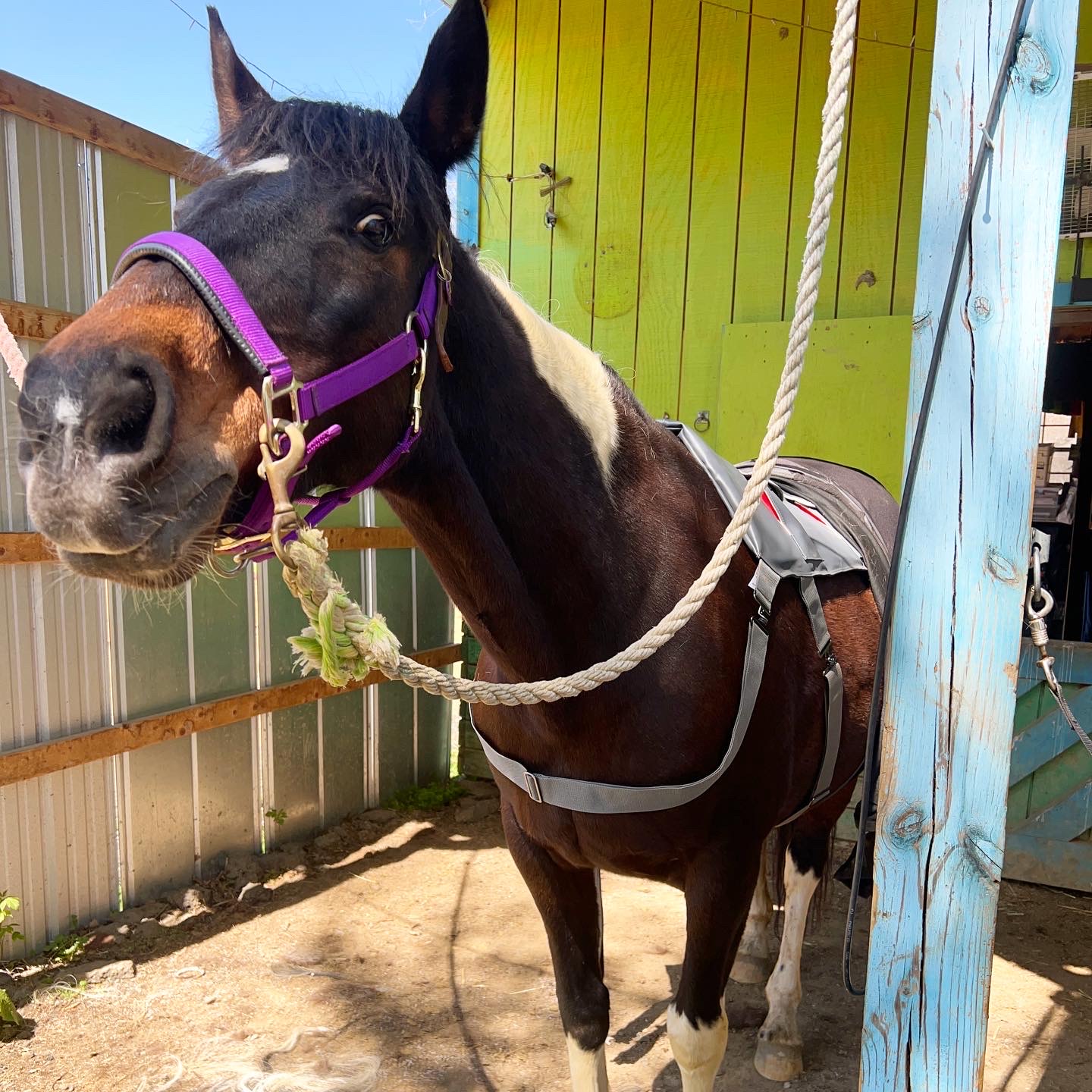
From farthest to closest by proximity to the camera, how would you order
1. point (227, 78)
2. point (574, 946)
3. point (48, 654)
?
point (48, 654), point (574, 946), point (227, 78)

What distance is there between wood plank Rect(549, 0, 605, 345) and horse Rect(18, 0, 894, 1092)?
282 centimetres

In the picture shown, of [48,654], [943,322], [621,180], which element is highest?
[621,180]

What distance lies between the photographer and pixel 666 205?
418 centimetres

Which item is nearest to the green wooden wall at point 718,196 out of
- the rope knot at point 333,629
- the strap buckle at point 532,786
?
the strap buckle at point 532,786

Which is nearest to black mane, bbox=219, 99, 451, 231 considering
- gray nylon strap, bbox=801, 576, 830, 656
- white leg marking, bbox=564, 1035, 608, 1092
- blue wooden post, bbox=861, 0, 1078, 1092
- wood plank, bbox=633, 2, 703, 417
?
blue wooden post, bbox=861, 0, 1078, 1092

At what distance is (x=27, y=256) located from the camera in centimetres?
277

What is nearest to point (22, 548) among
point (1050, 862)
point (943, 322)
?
point (943, 322)

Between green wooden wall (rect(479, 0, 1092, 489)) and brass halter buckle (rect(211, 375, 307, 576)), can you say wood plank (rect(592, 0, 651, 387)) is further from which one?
brass halter buckle (rect(211, 375, 307, 576))

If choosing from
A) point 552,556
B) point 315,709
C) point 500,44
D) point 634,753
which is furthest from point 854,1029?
point 500,44

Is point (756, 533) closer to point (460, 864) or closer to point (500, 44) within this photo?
point (460, 864)

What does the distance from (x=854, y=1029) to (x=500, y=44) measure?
16.1 ft

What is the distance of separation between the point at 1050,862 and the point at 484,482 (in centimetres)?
342

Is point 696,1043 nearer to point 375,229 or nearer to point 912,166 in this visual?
point 375,229

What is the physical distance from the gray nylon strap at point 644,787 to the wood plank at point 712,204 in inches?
104
